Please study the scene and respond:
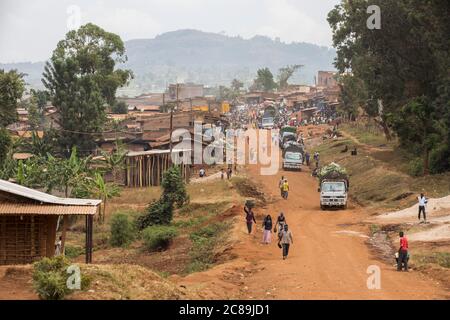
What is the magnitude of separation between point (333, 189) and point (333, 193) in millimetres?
Answer: 241

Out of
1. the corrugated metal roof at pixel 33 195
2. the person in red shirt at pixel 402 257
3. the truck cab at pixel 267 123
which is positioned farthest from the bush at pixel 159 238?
the truck cab at pixel 267 123

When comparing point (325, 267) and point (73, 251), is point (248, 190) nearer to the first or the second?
point (73, 251)

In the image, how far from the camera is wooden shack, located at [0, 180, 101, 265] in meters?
24.0

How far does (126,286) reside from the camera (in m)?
17.6

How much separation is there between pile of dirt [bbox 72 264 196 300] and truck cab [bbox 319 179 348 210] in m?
21.3

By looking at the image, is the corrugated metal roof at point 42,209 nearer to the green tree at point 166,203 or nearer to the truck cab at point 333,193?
the green tree at point 166,203

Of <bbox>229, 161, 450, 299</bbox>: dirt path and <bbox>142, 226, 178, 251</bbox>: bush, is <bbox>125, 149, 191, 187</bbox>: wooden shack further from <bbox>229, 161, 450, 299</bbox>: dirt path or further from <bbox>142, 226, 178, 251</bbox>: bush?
<bbox>142, 226, 178, 251</bbox>: bush

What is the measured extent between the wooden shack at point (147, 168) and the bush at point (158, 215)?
49.9ft

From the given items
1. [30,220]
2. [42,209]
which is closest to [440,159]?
[30,220]

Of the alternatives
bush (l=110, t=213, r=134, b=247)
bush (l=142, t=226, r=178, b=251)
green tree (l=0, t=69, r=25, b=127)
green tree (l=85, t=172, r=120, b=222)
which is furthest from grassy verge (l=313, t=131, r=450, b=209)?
green tree (l=0, t=69, r=25, b=127)

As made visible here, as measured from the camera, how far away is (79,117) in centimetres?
6494

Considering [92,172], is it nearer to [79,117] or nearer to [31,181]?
[31,181]
